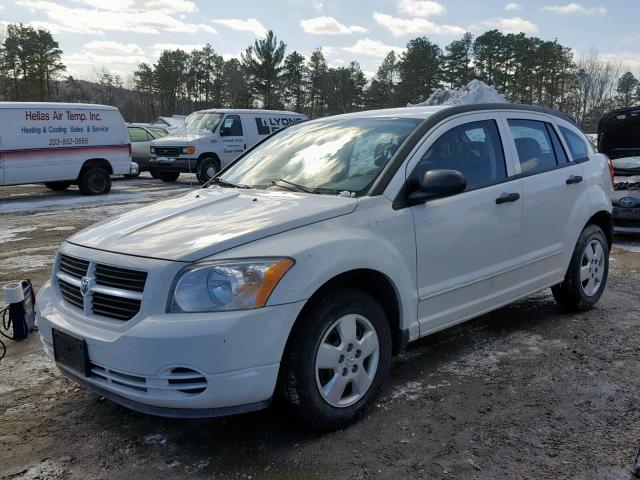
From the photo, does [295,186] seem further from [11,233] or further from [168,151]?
[168,151]

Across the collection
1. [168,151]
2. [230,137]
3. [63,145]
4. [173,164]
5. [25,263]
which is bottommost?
[25,263]

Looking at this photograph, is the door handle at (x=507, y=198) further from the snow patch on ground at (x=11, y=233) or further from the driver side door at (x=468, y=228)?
the snow patch on ground at (x=11, y=233)

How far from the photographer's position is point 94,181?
1486cm

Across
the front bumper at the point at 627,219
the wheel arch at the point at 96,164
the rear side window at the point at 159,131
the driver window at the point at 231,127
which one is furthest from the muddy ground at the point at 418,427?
the rear side window at the point at 159,131

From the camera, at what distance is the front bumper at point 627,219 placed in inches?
327

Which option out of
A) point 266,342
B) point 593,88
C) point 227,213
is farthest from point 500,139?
point 593,88

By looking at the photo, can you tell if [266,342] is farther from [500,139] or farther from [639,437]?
[500,139]

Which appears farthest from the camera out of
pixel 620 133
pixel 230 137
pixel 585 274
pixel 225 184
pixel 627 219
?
pixel 230 137

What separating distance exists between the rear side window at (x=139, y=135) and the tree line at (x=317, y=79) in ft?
112

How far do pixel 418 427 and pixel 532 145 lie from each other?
251 centimetres

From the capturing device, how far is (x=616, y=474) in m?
2.69

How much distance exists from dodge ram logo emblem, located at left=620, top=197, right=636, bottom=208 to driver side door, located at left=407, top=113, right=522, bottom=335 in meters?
5.07

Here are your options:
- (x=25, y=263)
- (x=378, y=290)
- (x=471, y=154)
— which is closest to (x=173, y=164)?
(x=25, y=263)

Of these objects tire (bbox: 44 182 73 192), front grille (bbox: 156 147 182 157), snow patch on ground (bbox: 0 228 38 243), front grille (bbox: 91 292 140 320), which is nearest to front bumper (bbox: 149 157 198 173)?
front grille (bbox: 156 147 182 157)
